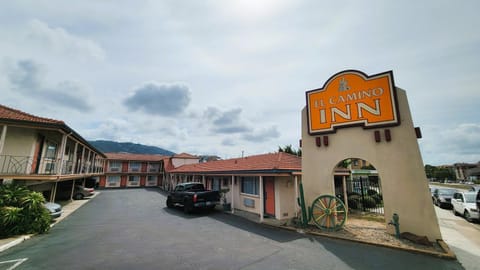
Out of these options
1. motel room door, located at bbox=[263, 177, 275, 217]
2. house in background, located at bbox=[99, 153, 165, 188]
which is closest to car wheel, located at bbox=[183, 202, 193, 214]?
motel room door, located at bbox=[263, 177, 275, 217]

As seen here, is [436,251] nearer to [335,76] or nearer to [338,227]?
[338,227]

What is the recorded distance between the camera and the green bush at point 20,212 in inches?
264

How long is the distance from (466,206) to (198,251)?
1461cm

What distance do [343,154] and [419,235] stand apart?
135 inches

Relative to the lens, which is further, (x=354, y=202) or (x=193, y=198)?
(x=354, y=202)

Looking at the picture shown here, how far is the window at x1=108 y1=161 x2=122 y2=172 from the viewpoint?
32.8 meters

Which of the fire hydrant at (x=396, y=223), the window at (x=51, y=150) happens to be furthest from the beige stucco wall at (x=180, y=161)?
the fire hydrant at (x=396, y=223)

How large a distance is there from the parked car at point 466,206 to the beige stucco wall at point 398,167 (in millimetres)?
6680

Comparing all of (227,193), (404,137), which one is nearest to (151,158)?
(227,193)

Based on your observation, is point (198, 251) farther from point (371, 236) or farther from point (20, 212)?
point (20, 212)

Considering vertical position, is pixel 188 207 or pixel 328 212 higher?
pixel 328 212

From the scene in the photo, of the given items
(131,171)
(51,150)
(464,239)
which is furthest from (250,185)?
(131,171)

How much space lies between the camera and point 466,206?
10.3 metres

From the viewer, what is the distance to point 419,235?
622 centimetres
